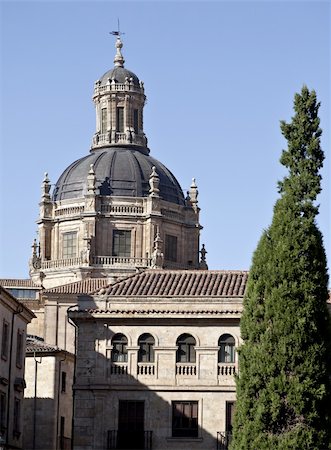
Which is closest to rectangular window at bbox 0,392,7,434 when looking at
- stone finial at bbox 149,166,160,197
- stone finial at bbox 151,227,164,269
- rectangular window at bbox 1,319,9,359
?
rectangular window at bbox 1,319,9,359

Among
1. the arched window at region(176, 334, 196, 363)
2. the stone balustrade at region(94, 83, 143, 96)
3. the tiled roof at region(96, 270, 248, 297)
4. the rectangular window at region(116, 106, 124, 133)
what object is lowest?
the arched window at region(176, 334, 196, 363)

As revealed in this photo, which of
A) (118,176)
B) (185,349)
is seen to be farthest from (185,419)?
(118,176)

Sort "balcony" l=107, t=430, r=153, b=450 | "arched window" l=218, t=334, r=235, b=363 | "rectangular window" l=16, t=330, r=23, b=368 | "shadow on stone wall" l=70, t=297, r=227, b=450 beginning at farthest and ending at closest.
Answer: "rectangular window" l=16, t=330, r=23, b=368 < "arched window" l=218, t=334, r=235, b=363 < "shadow on stone wall" l=70, t=297, r=227, b=450 < "balcony" l=107, t=430, r=153, b=450

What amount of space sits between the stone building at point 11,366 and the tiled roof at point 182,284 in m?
4.20

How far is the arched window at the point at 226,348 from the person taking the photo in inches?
2844

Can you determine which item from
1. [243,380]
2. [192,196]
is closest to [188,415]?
[243,380]

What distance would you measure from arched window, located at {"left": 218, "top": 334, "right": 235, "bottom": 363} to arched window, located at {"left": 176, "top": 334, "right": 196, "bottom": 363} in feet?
3.81

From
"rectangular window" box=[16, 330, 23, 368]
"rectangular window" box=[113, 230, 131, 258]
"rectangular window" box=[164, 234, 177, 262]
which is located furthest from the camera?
"rectangular window" box=[164, 234, 177, 262]

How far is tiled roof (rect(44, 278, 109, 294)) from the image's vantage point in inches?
4619

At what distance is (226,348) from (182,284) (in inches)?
186

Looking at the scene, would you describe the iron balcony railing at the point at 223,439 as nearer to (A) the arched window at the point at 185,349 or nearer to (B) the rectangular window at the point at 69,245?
(A) the arched window at the point at 185,349

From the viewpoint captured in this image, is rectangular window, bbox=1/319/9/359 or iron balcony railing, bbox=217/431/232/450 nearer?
iron balcony railing, bbox=217/431/232/450

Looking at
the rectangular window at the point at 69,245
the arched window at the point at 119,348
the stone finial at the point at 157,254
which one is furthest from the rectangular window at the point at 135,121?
the arched window at the point at 119,348

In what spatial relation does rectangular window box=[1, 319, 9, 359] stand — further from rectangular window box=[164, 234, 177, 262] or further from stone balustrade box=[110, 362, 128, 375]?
rectangular window box=[164, 234, 177, 262]
